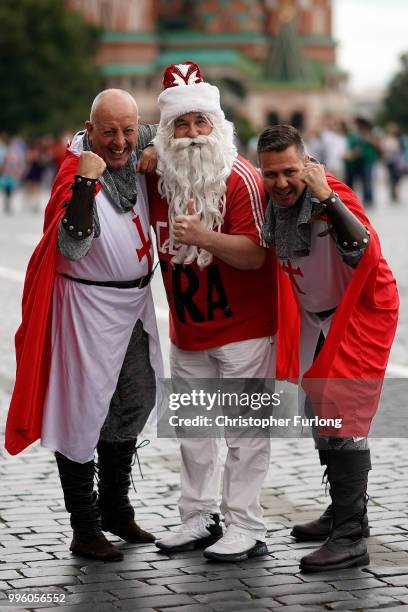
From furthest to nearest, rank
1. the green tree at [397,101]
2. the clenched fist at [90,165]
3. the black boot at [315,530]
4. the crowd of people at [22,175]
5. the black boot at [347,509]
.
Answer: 1. the green tree at [397,101]
2. the crowd of people at [22,175]
3. the black boot at [315,530]
4. the black boot at [347,509]
5. the clenched fist at [90,165]

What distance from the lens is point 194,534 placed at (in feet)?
18.9

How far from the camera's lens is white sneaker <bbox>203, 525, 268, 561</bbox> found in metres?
5.56

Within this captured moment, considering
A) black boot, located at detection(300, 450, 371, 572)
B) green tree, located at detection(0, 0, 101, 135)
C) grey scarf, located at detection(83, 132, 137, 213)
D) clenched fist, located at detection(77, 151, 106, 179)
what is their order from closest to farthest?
clenched fist, located at detection(77, 151, 106, 179) < black boot, located at detection(300, 450, 371, 572) < grey scarf, located at detection(83, 132, 137, 213) < green tree, located at detection(0, 0, 101, 135)

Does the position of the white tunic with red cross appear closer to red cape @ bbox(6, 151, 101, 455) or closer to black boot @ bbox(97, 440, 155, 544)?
red cape @ bbox(6, 151, 101, 455)

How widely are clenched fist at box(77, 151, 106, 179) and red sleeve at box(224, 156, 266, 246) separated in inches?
19.7

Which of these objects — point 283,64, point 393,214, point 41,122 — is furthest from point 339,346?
point 283,64

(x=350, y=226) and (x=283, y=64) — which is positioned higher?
(x=283, y=64)

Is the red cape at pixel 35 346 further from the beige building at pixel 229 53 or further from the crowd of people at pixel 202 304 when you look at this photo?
the beige building at pixel 229 53

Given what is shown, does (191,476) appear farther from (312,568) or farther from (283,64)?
(283,64)

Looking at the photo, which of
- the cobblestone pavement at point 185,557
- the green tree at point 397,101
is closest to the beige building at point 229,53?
the green tree at point 397,101

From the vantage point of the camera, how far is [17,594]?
5.11m

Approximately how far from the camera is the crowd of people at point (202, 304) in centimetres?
538

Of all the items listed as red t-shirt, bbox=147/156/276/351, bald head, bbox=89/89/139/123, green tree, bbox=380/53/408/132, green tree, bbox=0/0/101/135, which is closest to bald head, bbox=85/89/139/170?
bald head, bbox=89/89/139/123

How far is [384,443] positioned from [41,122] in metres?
64.5
